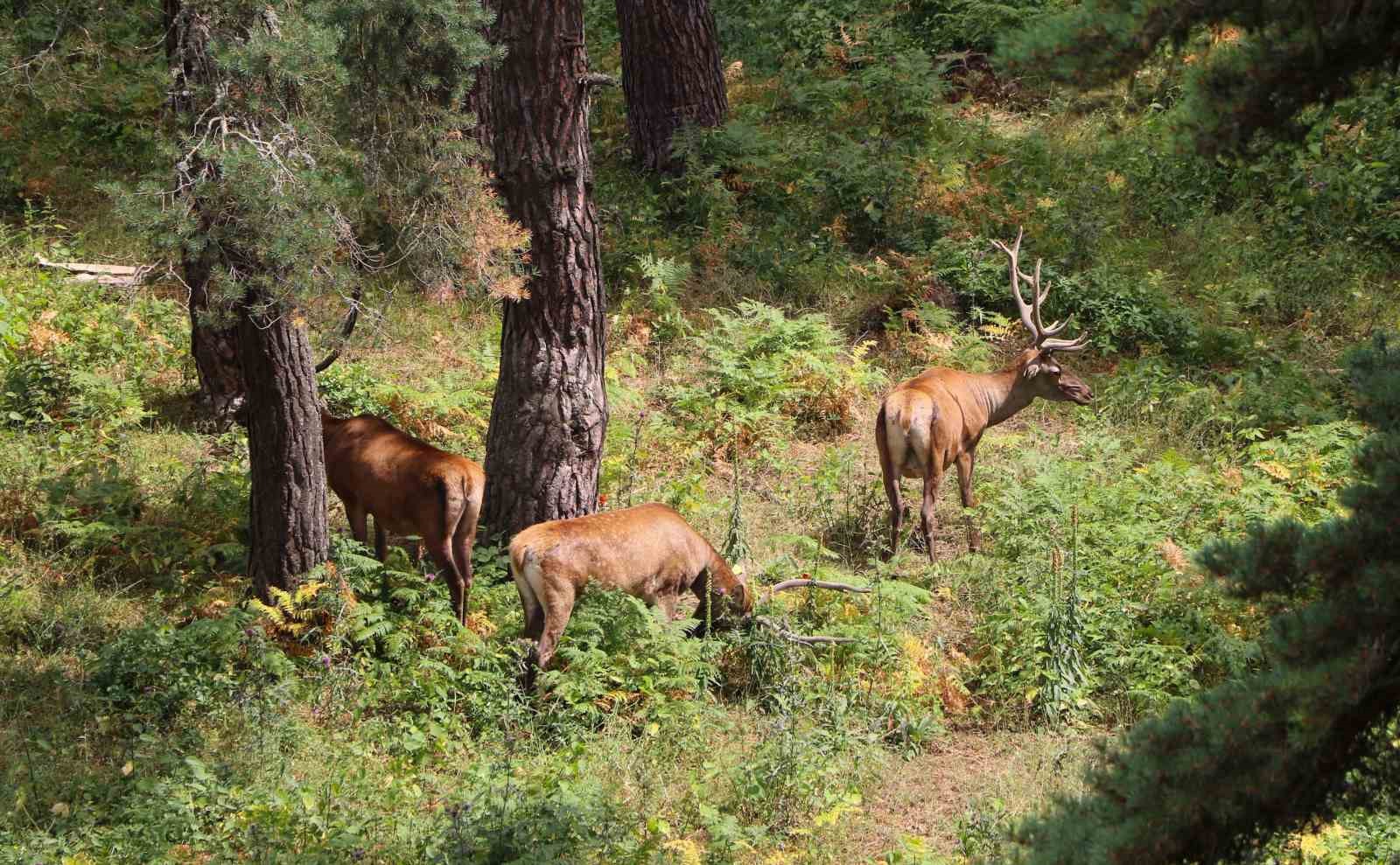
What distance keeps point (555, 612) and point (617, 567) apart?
0.48 metres

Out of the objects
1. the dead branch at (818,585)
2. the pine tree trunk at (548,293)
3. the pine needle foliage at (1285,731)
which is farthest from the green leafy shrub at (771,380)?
the pine needle foliage at (1285,731)

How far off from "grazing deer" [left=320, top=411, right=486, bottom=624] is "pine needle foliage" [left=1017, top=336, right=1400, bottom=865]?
17.8 ft

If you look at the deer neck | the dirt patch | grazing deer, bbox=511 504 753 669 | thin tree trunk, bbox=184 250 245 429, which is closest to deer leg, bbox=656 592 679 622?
grazing deer, bbox=511 504 753 669

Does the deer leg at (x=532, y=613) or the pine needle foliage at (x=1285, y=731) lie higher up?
the pine needle foliage at (x=1285, y=731)

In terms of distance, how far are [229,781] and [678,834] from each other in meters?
2.23

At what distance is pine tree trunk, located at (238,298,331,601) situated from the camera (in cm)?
827

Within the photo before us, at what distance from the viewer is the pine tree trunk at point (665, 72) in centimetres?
1571

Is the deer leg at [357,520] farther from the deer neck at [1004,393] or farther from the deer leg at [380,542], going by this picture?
the deer neck at [1004,393]

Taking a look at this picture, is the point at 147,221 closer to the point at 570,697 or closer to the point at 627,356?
the point at 570,697

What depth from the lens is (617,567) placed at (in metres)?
8.19

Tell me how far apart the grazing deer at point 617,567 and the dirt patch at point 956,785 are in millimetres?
1607

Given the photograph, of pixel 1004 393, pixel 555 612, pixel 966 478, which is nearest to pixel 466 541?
pixel 555 612

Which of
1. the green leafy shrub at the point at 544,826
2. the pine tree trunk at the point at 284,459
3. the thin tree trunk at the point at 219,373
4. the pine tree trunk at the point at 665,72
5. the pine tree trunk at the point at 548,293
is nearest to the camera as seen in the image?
the green leafy shrub at the point at 544,826

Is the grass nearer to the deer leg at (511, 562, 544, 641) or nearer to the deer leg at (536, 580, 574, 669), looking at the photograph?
the deer leg at (536, 580, 574, 669)
